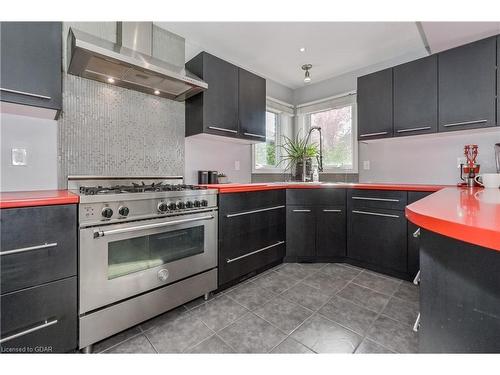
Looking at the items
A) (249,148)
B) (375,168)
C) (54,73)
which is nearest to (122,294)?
(54,73)

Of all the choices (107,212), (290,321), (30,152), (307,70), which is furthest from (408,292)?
(30,152)

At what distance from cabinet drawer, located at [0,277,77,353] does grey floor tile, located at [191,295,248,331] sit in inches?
28.4

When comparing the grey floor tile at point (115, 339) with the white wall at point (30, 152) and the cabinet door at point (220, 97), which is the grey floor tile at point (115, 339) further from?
the cabinet door at point (220, 97)

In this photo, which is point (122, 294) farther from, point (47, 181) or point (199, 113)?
point (199, 113)

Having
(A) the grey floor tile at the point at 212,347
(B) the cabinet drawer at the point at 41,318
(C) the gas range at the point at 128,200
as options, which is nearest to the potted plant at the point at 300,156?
(C) the gas range at the point at 128,200

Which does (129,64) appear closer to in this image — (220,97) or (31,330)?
(220,97)

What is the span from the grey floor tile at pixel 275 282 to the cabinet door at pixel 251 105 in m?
1.45

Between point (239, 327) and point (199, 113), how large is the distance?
1.78 m

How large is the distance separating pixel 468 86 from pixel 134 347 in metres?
3.17

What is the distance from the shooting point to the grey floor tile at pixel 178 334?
1.34 m

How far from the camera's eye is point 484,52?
195cm

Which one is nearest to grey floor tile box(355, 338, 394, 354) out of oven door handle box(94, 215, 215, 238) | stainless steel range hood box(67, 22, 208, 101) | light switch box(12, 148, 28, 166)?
oven door handle box(94, 215, 215, 238)

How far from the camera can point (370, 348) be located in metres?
1.32

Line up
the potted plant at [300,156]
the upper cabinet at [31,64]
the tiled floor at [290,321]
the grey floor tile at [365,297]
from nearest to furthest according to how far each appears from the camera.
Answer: the upper cabinet at [31,64] < the tiled floor at [290,321] < the grey floor tile at [365,297] < the potted plant at [300,156]
